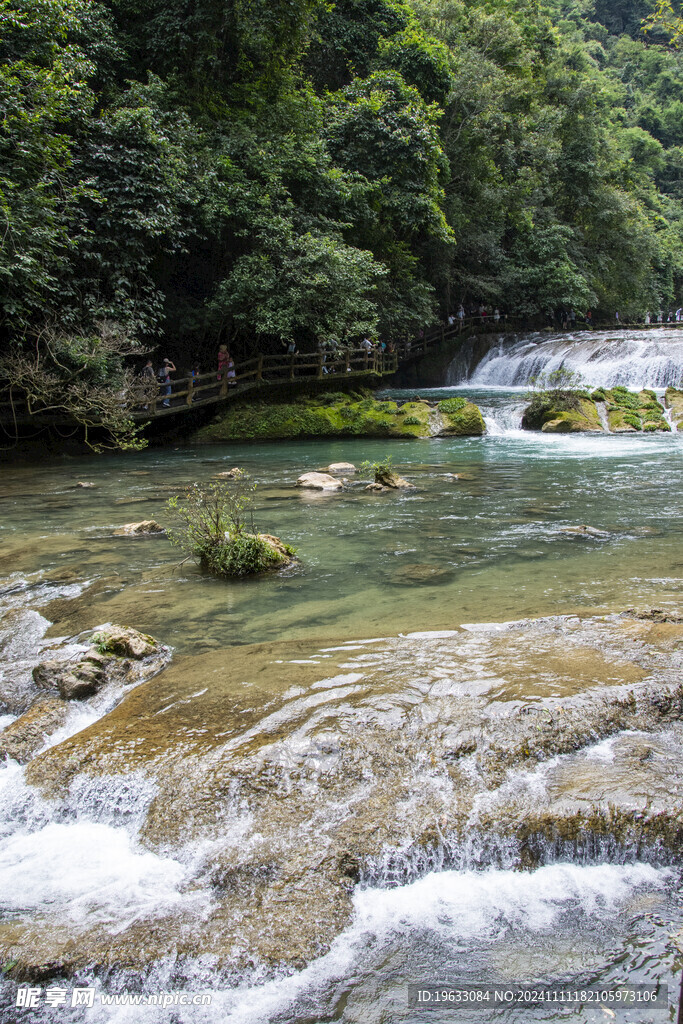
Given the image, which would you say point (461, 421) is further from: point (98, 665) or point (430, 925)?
point (430, 925)

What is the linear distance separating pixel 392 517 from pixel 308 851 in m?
6.62

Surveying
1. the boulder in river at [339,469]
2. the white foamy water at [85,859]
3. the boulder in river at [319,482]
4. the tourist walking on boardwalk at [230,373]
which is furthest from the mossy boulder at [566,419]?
the white foamy water at [85,859]

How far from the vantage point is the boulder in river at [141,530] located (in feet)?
29.4

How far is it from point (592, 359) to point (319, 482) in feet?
54.2

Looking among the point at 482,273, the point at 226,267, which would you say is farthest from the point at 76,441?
the point at 482,273

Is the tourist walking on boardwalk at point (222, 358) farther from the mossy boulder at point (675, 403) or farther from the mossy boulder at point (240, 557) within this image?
the mossy boulder at point (240, 557)

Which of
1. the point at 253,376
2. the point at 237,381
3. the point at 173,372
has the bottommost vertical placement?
the point at 237,381

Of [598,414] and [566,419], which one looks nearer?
[566,419]

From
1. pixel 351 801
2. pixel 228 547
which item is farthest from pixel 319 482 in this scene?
pixel 351 801

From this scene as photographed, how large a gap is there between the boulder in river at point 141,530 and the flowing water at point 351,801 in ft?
6.89

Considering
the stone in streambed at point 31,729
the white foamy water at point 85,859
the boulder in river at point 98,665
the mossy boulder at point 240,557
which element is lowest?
the white foamy water at point 85,859

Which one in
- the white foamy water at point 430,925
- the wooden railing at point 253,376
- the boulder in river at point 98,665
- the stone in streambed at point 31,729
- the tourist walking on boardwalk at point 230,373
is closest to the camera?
the white foamy water at point 430,925

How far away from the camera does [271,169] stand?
739 inches

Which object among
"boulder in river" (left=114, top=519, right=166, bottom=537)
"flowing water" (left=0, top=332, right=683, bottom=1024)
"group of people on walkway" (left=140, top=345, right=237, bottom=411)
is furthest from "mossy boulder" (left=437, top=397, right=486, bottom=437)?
"flowing water" (left=0, top=332, right=683, bottom=1024)
